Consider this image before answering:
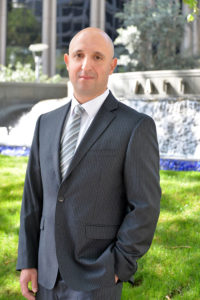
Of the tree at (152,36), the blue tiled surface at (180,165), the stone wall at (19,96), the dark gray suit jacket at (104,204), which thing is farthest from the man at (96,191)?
the tree at (152,36)

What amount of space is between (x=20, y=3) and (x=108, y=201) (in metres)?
37.0

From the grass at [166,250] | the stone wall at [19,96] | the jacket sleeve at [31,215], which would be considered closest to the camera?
the jacket sleeve at [31,215]

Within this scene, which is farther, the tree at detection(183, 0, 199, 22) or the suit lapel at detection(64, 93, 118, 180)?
the tree at detection(183, 0, 199, 22)

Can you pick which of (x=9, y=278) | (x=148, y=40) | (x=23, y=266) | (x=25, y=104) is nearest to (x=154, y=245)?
(x=9, y=278)

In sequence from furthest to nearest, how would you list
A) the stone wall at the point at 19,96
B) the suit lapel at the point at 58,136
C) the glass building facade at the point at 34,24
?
the glass building facade at the point at 34,24 < the stone wall at the point at 19,96 < the suit lapel at the point at 58,136

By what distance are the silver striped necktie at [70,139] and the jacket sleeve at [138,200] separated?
1.01ft

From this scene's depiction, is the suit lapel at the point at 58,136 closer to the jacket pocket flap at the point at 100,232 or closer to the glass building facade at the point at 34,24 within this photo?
the jacket pocket flap at the point at 100,232

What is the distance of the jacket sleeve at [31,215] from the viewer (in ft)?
7.16

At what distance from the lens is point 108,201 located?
201 centimetres

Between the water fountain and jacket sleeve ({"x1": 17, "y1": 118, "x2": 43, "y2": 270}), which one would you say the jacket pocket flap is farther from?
the water fountain

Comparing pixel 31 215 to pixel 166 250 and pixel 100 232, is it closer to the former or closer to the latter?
pixel 100 232

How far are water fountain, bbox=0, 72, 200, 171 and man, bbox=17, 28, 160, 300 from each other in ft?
19.9

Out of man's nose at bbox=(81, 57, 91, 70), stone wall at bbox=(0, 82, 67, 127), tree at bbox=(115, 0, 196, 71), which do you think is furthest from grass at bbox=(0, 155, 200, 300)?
tree at bbox=(115, 0, 196, 71)

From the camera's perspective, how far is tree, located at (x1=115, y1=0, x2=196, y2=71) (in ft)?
78.7
